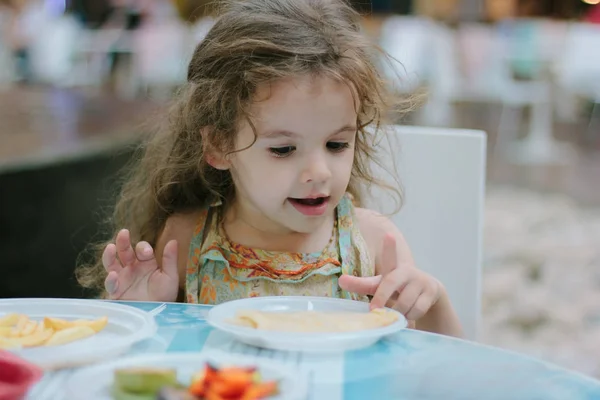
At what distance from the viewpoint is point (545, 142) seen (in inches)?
249

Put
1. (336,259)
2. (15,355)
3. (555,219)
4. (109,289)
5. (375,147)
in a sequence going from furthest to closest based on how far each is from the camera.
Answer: (555,219)
(375,147)
(336,259)
(109,289)
(15,355)

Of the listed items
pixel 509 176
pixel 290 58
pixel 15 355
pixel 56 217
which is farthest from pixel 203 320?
pixel 509 176

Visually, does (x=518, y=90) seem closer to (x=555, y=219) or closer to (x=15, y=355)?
(x=555, y=219)

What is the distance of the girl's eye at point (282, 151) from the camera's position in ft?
3.78

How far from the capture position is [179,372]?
749mm

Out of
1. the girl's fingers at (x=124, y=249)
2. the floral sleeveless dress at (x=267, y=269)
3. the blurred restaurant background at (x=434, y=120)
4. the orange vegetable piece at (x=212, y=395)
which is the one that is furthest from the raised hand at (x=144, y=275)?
the orange vegetable piece at (x=212, y=395)

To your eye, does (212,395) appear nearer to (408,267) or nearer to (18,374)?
(18,374)

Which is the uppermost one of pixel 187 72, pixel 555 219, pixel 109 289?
pixel 187 72

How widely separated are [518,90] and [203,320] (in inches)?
231

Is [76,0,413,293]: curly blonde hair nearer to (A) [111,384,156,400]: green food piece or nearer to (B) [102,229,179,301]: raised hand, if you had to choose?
(B) [102,229,179,301]: raised hand

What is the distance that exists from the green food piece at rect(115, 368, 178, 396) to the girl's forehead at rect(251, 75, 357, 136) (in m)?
0.50

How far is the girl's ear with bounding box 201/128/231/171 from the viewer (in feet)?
4.21

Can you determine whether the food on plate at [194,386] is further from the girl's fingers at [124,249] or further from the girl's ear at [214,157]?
the girl's ear at [214,157]

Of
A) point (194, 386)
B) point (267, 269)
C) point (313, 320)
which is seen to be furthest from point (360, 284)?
point (194, 386)
